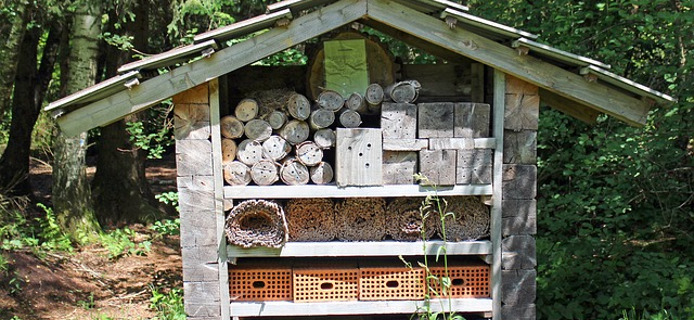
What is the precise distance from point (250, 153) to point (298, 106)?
49 cm

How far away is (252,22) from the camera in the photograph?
4090mm

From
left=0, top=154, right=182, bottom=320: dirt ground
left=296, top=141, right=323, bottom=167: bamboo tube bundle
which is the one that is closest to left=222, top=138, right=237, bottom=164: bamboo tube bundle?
left=296, top=141, right=323, bottom=167: bamboo tube bundle

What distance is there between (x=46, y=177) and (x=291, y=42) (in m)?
11.9

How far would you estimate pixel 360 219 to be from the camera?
190 inches

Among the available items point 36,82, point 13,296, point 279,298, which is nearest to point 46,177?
point 36,82

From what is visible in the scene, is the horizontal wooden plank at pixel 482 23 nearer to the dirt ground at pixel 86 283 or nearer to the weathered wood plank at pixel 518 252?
the weathered wood plank at pixel 518 252

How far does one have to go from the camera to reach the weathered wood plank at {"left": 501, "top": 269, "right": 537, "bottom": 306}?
4.76m

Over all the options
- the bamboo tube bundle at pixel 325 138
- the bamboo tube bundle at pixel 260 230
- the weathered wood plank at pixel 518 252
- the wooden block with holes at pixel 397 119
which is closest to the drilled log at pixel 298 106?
the bamboo tube bundle at pixel 325 138

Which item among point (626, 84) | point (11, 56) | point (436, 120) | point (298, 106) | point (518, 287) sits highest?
point (11, 56)

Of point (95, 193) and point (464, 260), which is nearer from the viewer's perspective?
point (464, 260)

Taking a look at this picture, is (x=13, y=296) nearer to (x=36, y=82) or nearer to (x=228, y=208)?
(x=228, y=208)

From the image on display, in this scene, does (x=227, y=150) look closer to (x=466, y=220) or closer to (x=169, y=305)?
(x=466, y=220)

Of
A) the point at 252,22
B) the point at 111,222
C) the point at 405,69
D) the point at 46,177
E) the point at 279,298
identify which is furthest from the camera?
the point at 46,177

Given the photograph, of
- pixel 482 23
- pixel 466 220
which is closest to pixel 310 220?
pixel 466 220
